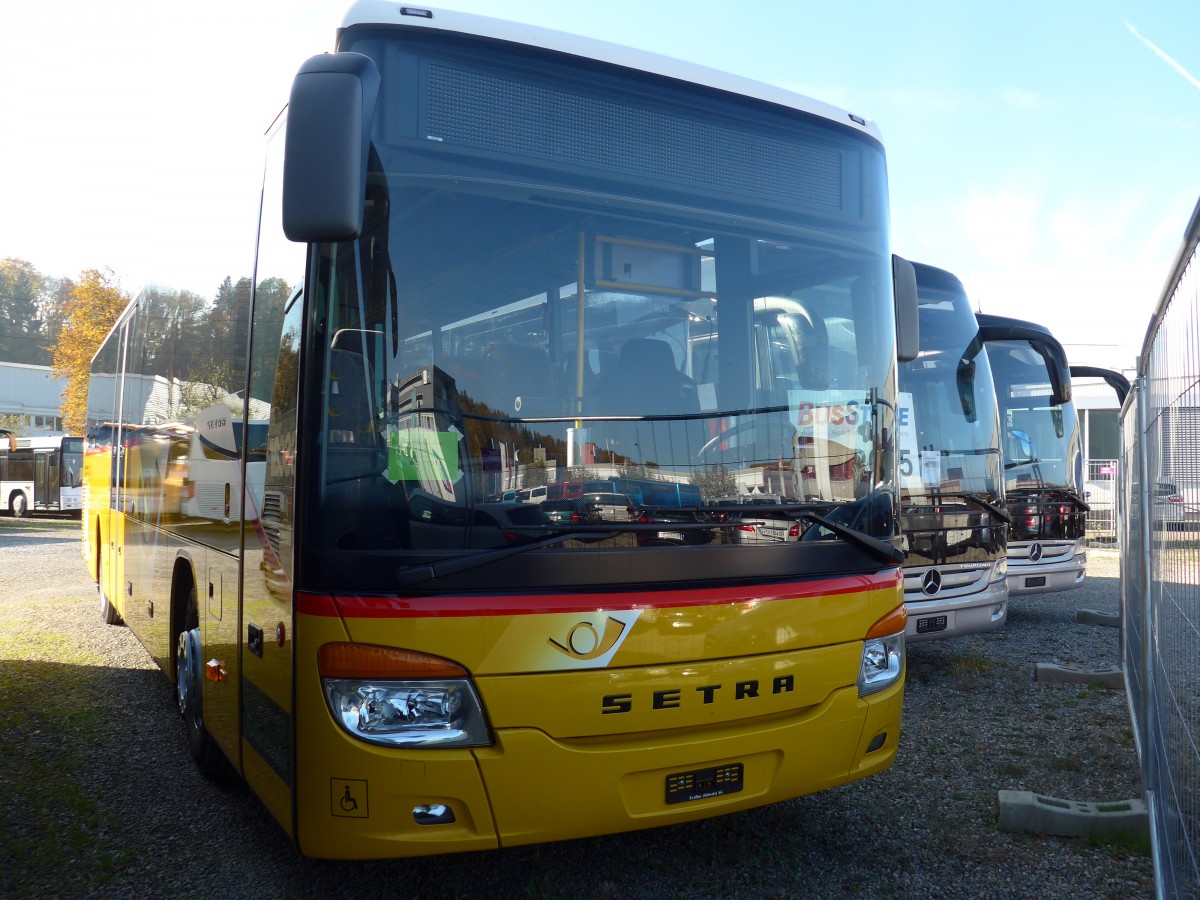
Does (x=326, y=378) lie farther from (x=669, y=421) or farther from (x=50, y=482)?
(x=50, y=482)

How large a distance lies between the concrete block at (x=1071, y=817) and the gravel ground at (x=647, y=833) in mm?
53

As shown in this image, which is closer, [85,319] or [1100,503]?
[1100,503]

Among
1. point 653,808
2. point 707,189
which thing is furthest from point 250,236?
point 653,808

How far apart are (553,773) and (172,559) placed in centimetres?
313

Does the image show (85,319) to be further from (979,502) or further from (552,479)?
(552,479)

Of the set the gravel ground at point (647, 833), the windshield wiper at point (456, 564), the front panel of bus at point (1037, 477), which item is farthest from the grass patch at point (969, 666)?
the windshield wiper at point (456, 564)

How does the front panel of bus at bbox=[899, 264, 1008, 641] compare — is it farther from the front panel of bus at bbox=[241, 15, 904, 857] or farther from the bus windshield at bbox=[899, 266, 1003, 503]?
Answer: the front panel of bus at bbox=[241, 15, 904, 857]

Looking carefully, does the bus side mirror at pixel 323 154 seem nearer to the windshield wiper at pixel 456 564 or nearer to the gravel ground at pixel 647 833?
the windshield wiper at pixel 456 564

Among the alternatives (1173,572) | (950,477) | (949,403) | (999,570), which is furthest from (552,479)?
(949,403)

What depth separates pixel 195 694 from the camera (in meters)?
4.91

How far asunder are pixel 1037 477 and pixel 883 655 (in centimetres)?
805

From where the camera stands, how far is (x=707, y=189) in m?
3.66

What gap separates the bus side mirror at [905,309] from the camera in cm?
455

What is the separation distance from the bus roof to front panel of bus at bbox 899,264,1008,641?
3.74 meters
